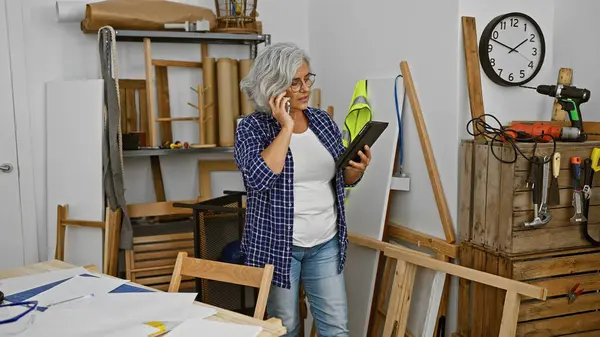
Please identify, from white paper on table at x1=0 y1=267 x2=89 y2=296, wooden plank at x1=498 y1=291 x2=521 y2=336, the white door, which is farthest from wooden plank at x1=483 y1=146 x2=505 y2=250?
the white door

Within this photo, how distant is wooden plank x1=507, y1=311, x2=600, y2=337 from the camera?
2055mm

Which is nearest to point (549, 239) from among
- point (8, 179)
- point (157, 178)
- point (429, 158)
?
point (429, 158)

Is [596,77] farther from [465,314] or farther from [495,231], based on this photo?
[465,314]

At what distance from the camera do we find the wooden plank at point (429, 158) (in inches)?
96.4

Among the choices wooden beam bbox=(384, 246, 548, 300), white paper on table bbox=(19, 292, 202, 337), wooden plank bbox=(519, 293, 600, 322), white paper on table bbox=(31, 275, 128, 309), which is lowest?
wooden plank bbox=(519, 293, 600, 322)

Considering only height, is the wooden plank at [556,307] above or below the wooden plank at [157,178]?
below

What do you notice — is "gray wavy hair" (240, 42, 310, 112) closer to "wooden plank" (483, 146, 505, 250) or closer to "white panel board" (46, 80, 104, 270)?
"wooden plank" (483, 146, 505, 250)

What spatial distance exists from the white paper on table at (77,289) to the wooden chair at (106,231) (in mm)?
1071

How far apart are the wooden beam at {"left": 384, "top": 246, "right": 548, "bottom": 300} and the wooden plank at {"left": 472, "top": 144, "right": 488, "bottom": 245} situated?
0.50 ft

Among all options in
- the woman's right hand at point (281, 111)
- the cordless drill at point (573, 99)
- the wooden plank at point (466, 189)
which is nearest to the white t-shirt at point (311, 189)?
the woman's right hand at point (281, 111)

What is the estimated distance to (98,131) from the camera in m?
3.08

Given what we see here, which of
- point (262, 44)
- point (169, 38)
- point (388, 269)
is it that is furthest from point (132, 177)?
point (388, 269)

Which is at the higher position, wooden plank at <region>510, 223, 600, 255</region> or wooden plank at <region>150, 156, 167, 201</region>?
wooden plank at <region>150, 156, 167, 201</region>

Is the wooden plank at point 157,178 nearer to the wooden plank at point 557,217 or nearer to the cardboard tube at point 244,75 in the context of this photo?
the cardboard tube at point 244,75
